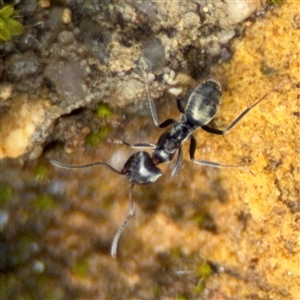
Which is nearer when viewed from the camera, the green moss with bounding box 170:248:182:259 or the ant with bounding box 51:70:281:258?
the ant with bounding box 51:70:281:258

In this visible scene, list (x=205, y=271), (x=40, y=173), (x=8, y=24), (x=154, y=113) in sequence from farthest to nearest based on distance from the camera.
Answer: (x=40, y=173) → (x=205, y=271) → (x=154, y=113) → (x=8, y=24)

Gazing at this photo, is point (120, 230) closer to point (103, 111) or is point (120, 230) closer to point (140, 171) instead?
point (140, 171)

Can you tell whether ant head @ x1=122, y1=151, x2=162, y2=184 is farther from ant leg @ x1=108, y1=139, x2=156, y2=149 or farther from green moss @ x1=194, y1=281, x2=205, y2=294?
green moss @ x1=194, y1=281, x2=205, y2=294

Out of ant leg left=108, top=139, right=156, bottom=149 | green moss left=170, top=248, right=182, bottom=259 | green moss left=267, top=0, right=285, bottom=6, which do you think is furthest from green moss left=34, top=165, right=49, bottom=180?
green moss left=267, top=0, right=285, bottom=6

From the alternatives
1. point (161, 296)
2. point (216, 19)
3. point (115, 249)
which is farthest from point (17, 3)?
point (161, 296)

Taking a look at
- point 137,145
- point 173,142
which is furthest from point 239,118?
point 137,145

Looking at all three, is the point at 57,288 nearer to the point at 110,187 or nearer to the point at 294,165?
the point at 110,187
